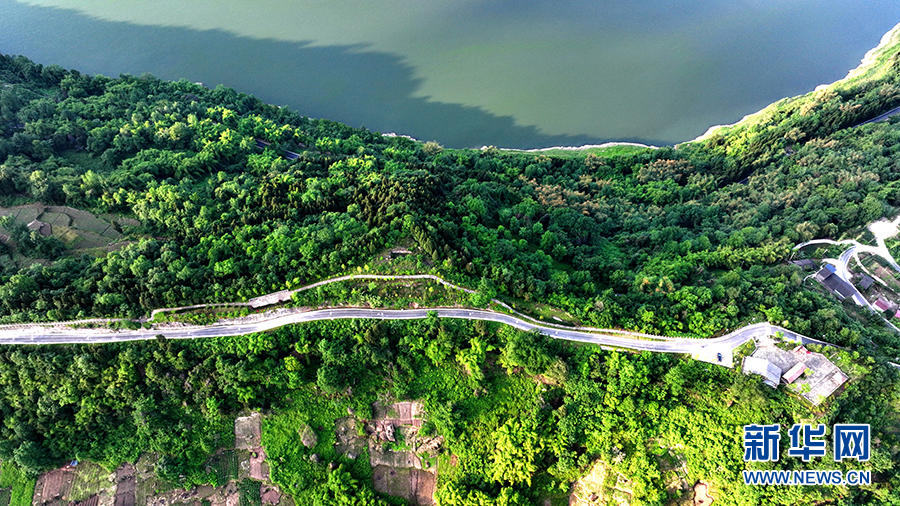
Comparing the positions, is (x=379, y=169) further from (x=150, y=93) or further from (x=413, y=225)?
(x=150, y=93)

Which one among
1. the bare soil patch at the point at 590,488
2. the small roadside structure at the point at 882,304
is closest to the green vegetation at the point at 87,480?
the bare soil patch at the point at 590,488

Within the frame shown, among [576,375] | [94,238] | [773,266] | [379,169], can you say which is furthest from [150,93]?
[773,266]

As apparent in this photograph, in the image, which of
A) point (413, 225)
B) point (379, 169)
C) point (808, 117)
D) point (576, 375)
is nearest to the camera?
point (576, 375)

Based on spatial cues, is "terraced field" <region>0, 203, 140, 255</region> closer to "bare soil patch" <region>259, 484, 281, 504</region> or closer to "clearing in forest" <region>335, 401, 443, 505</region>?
"bare soil patch" <region>259, 484, 281, 504</region>

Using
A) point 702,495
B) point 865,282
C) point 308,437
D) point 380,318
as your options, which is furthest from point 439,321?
point 865,282

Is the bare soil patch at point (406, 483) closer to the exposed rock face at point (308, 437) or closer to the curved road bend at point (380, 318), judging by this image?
the exposed rock face at point (308, 437)

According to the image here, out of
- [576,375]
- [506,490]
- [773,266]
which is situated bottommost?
[506,490]

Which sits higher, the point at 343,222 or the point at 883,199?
the point at 883,199
